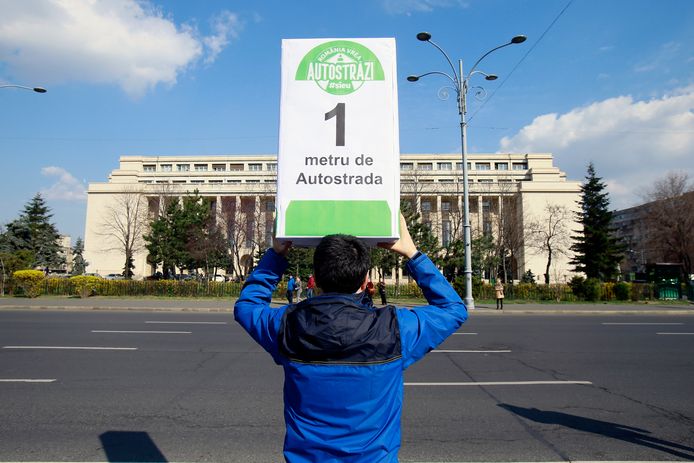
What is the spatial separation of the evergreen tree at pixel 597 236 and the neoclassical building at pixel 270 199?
4912 millimetres

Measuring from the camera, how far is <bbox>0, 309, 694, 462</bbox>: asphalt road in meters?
4.19

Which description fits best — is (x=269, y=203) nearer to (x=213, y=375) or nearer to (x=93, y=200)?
(x=93, y=200)

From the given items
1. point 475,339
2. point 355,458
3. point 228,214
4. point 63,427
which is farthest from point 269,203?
point 355,458

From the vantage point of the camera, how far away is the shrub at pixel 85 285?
25591 millimetres

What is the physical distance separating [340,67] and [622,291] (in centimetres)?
3074

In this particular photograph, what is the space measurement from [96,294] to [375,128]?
98.0 feet

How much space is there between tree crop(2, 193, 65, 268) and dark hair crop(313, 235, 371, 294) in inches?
2386

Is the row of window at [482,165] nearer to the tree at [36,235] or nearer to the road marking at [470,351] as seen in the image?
the tree at [36,235]

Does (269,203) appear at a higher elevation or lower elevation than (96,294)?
higher

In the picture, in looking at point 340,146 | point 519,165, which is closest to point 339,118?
point 340,146

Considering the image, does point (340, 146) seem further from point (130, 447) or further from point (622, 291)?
point (622, 291)

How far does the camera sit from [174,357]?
8.55m

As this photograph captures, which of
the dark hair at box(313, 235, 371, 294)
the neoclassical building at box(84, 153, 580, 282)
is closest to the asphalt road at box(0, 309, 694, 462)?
the dark hair at box(313, 235, 371, 294)

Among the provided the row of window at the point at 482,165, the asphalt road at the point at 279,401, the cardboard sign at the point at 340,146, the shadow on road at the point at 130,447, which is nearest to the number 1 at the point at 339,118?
the cardboard sign at the point at 340,146
